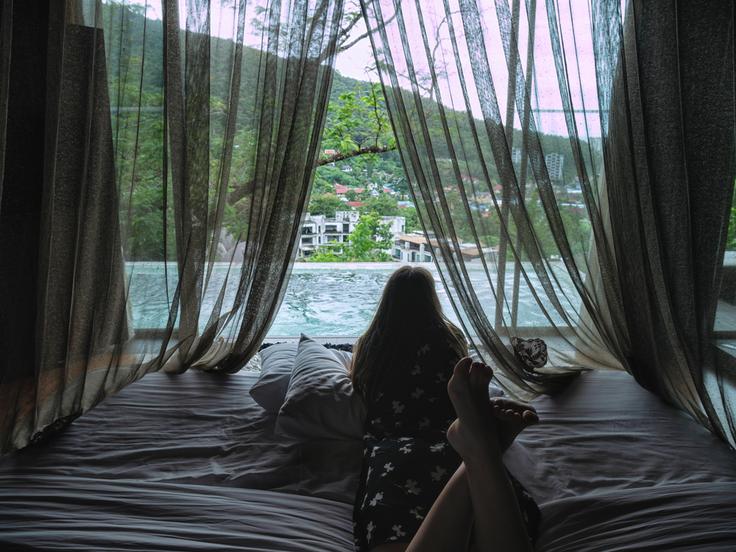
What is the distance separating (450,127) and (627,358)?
3.22ft

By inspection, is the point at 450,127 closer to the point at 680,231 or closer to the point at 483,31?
the point at 483,31

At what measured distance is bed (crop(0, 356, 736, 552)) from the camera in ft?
4.15

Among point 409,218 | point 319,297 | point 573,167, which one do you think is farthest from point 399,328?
point 409,218

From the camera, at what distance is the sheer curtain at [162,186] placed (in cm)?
196

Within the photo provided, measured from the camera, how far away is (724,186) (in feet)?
6.45

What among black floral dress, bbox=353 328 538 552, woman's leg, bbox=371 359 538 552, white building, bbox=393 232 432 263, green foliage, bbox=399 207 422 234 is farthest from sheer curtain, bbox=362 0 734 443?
green foliage, bbox=399 207 422 234

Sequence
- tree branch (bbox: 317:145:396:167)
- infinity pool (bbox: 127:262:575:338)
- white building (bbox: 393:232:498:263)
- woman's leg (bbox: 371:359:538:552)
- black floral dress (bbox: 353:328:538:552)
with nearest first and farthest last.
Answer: woman's leg (bbox: 371:359:538:552)
black floral dress (bbox: 353:328:538:552)
infinity pool (bbox: 127:262:575:338)
tree branch (bbox: 317:145:396:167)
white building (bbox: 393:232:498:263)

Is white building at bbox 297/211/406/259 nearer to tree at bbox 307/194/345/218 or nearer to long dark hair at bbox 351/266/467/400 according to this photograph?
tree at bbox 307/194/345/218

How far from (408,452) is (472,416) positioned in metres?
0.19

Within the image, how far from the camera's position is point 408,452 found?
142 cm

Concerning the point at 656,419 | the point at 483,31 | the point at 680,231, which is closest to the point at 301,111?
the point at 483,31

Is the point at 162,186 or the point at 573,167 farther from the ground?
the point at 573,167

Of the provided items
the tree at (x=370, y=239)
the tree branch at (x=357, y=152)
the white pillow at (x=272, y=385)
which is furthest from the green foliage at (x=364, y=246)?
the white pillow at (x=272, y=385)

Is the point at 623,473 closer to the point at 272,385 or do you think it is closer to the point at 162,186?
the point at 272,385
